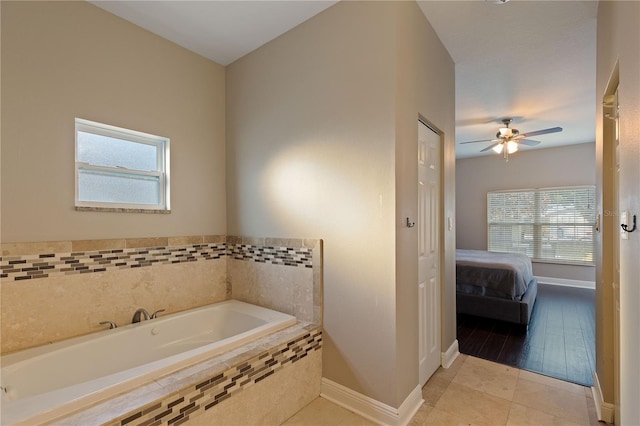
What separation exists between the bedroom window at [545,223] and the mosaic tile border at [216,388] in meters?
5.73

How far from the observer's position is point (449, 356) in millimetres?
2602

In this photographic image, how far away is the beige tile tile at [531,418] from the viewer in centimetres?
184

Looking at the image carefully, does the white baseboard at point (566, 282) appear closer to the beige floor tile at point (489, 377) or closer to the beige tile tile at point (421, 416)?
the beige floor tile at point (489, 377)

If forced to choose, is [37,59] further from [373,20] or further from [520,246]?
[520,246]

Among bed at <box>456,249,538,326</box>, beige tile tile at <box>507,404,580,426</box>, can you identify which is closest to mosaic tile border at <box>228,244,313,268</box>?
beige tile tile at <box>507,404,580,426</box>

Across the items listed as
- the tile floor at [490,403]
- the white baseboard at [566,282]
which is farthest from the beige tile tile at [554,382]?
the white baseboard at [566,282]

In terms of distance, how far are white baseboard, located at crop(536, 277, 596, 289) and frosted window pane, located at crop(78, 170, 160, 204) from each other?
6835 mm

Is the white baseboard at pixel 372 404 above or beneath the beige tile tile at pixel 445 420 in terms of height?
above

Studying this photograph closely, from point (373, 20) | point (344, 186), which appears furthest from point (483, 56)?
point (344, 186)

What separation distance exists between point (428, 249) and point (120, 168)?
8.45ft

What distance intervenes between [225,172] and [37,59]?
60.2 inches

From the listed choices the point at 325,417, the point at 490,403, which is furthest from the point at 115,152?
the point at 490,403

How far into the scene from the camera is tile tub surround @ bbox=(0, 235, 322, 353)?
6.03 feet

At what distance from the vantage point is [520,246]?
6.03 metres
